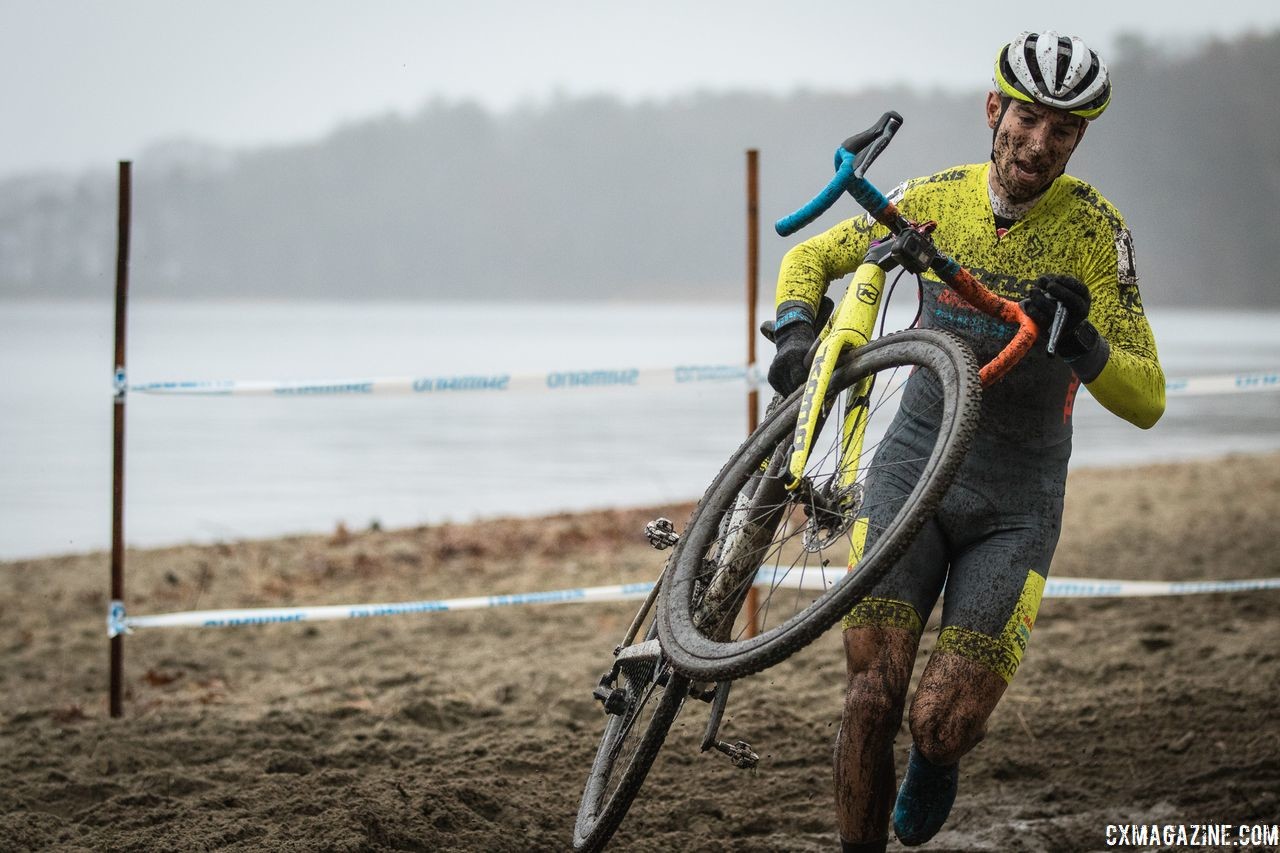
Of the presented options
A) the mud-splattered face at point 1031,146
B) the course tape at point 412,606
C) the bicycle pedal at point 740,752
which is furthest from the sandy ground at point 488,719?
the mud-splattered face at point 1031,146

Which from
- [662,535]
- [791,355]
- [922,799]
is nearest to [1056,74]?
[791,355]

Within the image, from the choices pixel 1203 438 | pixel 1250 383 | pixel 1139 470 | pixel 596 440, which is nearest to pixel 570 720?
pixel 1250 383

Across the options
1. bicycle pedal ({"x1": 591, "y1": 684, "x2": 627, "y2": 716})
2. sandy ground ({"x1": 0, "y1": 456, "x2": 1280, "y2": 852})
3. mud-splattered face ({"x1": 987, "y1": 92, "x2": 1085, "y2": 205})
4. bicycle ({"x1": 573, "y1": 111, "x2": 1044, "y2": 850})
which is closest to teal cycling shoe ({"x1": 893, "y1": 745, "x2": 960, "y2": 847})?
bicycle ({"x1": 573, "y1": 111, "x2": 1044, "y2": 850})

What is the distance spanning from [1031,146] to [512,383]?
351 centimetres

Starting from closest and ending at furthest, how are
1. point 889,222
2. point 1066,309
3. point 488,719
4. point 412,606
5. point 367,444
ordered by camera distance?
1. point 1066,309
2. point 889,222
3. point 488,719
4. point 412,606
5. point 367,444

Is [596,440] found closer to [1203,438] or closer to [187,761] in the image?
[1203,438]

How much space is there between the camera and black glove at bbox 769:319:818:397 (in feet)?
13.0

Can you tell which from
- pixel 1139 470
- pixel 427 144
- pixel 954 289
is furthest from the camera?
pixel 427 144

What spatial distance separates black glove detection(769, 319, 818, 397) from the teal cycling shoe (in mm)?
1169

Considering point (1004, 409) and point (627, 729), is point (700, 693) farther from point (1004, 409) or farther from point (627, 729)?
point (1004, 409)

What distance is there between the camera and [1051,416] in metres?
4.05

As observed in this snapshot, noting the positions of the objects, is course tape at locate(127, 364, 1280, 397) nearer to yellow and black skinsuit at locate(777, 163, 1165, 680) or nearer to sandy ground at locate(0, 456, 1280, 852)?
sandy ground at locate(0, 456, 1280, 852)

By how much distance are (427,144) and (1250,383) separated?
5113 inches

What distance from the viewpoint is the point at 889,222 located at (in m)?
3.70
